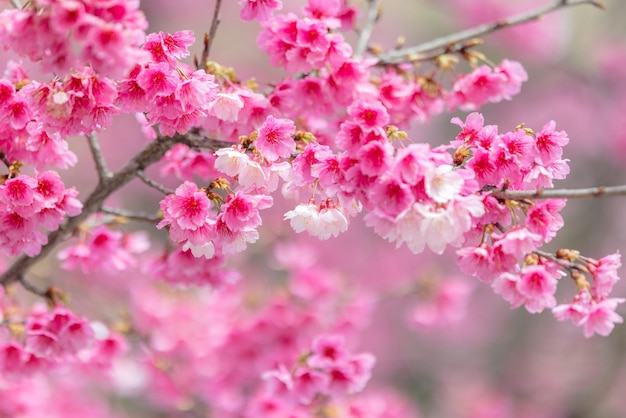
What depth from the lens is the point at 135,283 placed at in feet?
12.1

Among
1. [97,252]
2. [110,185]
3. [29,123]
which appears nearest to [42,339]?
[97,252]

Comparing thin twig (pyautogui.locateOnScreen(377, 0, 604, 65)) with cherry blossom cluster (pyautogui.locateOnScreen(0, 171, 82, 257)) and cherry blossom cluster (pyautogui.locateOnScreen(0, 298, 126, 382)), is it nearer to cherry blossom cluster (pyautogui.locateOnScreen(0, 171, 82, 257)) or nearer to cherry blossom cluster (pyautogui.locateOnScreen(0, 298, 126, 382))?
cherry blossom cluster (pyautogui.locateOnScreen(0, 171, 82, 257))

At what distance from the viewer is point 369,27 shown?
6.72 feet

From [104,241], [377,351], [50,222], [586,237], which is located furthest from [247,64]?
[50,222]

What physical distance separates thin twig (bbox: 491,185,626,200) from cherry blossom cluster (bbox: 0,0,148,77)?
2.16 ft

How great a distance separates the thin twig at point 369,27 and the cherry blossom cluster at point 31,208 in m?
0.85

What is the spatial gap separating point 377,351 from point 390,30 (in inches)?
128

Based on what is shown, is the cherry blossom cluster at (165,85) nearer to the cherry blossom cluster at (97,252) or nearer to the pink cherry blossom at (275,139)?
the pink cherry blossom at (275,139)

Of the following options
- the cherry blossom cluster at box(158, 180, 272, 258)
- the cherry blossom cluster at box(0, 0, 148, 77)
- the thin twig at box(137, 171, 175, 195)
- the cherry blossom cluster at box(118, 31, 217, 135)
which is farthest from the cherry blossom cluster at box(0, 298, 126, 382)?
the cherry blossom cluster at box(0, 0, 148, 77)

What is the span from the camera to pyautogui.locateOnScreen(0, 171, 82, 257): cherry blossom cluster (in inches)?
53.2

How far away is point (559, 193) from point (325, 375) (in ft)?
2.84

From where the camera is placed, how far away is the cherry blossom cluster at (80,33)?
1.08 metres

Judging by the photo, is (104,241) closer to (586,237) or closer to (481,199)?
(481,199)

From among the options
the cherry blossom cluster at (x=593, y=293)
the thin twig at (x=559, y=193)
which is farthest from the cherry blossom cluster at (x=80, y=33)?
the cherry blossom cluster at (x=593, y=293)
